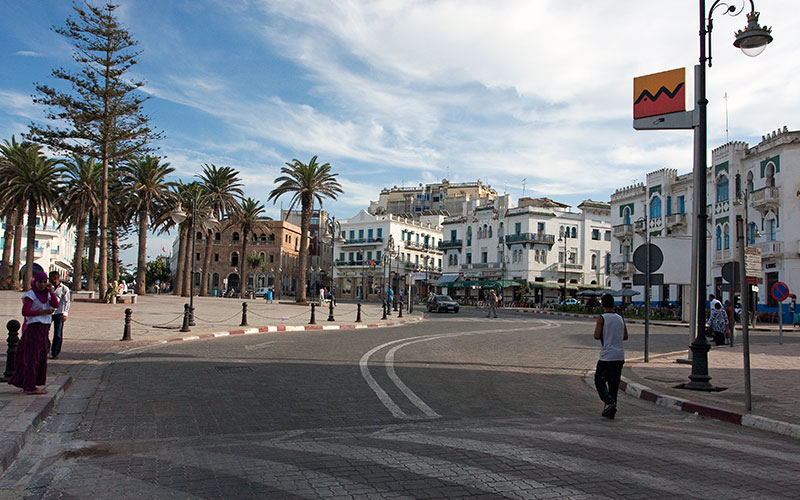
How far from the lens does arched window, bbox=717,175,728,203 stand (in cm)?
4750

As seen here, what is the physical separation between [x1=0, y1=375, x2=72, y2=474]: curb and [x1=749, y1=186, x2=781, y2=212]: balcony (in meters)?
44.4

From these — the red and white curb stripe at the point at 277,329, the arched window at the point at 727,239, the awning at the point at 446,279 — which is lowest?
the red and white curb stripe at the point at 277,329

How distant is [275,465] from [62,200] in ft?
171

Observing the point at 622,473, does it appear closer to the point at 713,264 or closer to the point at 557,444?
the point at 557,444

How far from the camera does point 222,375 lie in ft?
37.3

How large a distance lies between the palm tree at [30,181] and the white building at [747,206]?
4427 centimetres

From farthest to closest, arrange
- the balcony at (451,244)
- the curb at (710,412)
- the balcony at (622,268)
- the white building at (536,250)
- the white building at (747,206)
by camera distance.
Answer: the balcony at (451,244) < the white building at (536,250) < the balcony at (622,268) < the white building at (747,206) < the curb at (710,412)

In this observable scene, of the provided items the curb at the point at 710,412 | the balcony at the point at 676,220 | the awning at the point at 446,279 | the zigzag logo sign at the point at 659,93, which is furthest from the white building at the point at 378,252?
the curb at the point at 710,412

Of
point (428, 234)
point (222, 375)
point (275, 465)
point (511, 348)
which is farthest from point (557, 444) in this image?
point (428, 234)

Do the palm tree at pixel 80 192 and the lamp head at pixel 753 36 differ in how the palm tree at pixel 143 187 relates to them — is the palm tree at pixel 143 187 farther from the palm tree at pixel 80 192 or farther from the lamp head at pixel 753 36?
the lamp head at pixel 753 36

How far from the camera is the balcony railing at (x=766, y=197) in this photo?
42.2m

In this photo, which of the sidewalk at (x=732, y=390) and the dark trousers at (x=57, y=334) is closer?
the sidewalk at (x=732, y=390)

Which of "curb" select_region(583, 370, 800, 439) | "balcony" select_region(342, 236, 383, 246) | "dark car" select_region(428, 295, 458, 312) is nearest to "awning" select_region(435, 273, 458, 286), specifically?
"balcony" select_region(342, 236, 383, 246)

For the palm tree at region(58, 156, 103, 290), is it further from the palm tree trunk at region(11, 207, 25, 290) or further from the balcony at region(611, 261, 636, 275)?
the balcony at region(611, 261, 636, 275)
